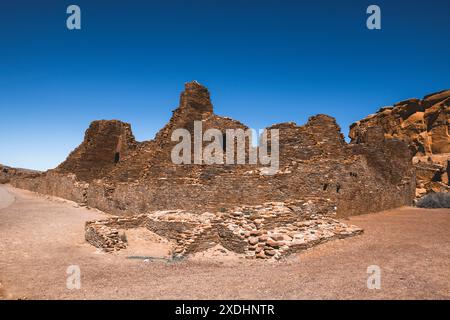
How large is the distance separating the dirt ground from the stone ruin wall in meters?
3.40

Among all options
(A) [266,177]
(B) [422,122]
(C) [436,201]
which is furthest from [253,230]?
(B) [422,122]

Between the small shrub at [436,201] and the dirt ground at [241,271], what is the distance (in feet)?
25.3

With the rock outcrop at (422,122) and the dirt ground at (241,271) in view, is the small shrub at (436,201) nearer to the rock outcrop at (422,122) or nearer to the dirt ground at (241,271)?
the dirt ground at (241,271)

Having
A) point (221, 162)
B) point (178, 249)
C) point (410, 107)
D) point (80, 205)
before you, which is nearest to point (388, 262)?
point (178, 249)

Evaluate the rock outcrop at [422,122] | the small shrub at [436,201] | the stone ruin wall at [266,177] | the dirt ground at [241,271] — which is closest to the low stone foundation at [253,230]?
the dirt ground at [241,271]

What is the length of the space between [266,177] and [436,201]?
11452mm

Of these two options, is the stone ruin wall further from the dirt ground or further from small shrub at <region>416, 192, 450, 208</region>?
the dirt ground

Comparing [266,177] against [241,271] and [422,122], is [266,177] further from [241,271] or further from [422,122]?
[422,122]

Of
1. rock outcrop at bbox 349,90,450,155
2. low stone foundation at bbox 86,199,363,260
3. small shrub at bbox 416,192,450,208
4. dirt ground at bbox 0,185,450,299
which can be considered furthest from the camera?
rock outcrop at bbox 349,90,450,155

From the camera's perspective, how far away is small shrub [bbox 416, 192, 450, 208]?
18672 mm

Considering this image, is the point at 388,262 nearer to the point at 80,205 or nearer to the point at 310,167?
the point at 310,167

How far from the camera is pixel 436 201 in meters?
19.0

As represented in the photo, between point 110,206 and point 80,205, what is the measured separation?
4.46m

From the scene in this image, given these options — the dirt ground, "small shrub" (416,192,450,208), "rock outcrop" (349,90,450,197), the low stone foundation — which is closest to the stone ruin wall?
"small shrub" (416,192,450,208)
